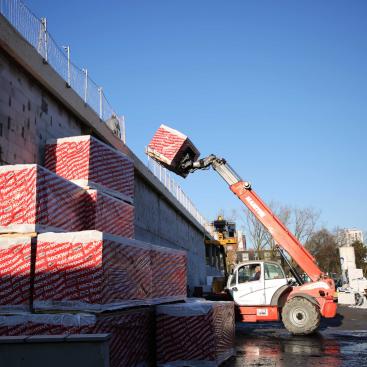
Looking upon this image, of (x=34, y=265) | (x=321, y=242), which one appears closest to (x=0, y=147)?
(x=34, y=265)

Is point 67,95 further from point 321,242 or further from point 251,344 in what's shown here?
point 321,242

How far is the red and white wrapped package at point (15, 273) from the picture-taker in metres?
5.91

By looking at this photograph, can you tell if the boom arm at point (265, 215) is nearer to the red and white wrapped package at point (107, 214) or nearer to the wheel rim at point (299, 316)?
the wheel rim at point (299, 316)

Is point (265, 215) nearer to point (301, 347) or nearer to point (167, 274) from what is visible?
point (301, 347)

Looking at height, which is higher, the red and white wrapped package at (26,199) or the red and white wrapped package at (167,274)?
the red and white wrapped package at (26,199)

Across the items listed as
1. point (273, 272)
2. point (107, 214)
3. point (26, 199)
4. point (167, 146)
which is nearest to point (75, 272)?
point (26, 199)

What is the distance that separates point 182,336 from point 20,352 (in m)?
3.92

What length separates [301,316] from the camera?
12570 mm

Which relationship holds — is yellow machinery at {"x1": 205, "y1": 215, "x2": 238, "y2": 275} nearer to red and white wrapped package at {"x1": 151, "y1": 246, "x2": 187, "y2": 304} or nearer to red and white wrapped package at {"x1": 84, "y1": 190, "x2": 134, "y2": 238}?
red and white wrapped package at {"x1": 151, "y1": 246, "x2": 187, "y2": 304}

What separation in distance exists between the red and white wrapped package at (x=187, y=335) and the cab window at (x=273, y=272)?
6.04m

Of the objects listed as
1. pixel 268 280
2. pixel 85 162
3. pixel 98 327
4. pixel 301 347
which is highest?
pixel 85 162

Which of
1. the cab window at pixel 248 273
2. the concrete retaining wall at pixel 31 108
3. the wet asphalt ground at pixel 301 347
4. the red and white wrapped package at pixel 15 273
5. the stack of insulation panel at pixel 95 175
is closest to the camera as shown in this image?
the red and white wrapped package at pixel 15 273

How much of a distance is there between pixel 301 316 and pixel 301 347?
85.0 inches

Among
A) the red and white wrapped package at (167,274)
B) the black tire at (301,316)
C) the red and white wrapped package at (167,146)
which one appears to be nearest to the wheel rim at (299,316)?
the black tire at (301,316)
